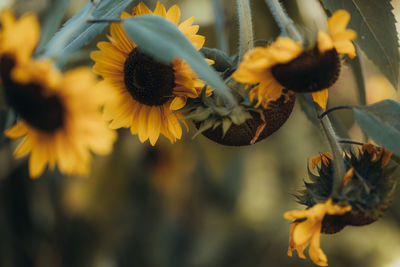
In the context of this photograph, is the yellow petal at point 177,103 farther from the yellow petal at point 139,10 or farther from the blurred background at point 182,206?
the blurred background at point 182,206

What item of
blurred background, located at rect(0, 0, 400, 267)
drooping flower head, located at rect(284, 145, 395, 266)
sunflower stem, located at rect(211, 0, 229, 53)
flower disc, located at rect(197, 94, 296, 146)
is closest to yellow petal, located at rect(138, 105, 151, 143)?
flower disc, located at rect(197, 94, 296, 146)

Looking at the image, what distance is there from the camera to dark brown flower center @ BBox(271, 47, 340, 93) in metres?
0.51

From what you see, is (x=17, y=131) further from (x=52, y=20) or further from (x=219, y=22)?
(x=219, y=22)

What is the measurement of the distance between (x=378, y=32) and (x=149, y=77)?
31 cm

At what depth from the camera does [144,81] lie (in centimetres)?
64

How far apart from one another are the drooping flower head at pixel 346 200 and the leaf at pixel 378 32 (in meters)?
0.14

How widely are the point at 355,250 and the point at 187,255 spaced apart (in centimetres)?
74

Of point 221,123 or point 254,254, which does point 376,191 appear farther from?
point 254,254

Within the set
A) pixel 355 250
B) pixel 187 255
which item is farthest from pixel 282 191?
pixel 187 255

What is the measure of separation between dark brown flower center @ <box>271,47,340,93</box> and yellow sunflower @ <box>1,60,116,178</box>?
19 centimetres

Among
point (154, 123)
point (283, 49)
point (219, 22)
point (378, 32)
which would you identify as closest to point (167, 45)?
point (283, 49)

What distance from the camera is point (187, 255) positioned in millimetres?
2314

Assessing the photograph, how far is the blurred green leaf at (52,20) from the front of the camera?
46 cm

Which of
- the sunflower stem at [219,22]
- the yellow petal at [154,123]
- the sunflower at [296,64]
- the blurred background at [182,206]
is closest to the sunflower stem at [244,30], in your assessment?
the sunflower at [296,64]
